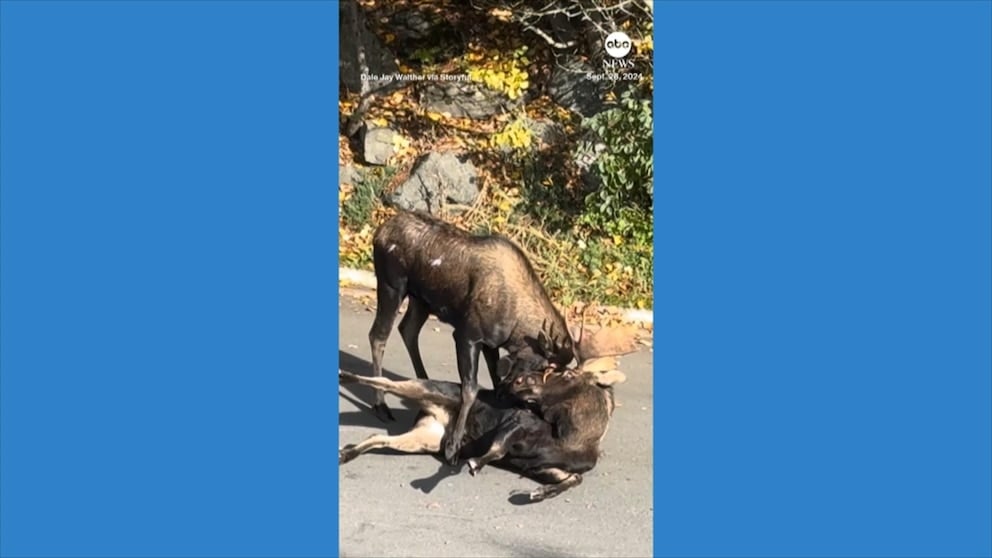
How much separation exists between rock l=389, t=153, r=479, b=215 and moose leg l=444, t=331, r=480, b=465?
0.65 metres

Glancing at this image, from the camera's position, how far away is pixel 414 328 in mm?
6730

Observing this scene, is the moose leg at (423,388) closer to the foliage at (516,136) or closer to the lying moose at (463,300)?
the lying moose at (463,300)

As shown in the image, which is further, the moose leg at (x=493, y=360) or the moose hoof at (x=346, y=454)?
the moose leg at (x=493, y=360)

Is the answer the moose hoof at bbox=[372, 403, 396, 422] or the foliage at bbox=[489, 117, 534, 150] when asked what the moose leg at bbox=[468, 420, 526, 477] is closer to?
the moose hoof at bbox=[372, 403, 396, 422]

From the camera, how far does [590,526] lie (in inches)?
252

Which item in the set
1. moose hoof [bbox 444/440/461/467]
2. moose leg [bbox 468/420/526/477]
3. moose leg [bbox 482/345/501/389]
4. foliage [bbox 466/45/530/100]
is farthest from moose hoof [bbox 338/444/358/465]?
foliage [bbox 466/45/530/100]

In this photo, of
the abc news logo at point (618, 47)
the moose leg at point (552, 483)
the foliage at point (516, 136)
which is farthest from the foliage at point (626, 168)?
the moose leg at point (552, 483)

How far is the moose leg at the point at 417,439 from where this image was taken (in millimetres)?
6562

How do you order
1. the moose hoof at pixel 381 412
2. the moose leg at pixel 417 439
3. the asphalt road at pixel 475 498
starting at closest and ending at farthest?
the asphalt road at pixel 475 498 < the moose leg at pixel 417 439 < the moose hoof at pixel 381 412

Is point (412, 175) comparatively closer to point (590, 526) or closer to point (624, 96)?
point (624, 96)

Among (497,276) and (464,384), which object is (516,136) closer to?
(497,276)

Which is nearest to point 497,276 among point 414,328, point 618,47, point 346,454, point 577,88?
point 414,328

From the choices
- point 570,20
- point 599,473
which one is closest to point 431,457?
point 599,473

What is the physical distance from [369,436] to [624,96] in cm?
202
